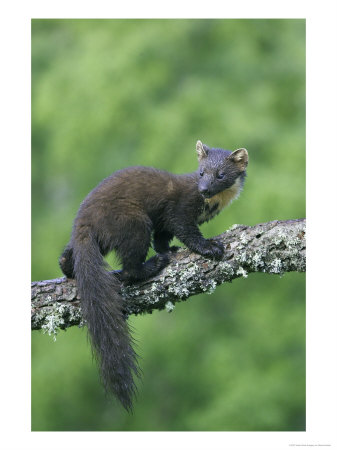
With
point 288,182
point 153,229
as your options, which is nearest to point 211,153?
point 153,229

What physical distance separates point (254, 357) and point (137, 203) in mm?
7372

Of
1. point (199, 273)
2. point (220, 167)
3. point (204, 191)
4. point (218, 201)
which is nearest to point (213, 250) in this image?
point (199, 273)

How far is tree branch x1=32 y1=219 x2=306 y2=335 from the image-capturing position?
17.3ft

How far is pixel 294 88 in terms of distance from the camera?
13086 mm

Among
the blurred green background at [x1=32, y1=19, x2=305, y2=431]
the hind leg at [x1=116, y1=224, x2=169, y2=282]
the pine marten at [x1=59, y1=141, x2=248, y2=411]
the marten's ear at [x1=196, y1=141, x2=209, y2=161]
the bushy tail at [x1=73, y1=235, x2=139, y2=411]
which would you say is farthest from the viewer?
the blurred green background at [x1=32, y1=19, x2=305, y2=431]

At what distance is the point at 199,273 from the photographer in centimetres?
541

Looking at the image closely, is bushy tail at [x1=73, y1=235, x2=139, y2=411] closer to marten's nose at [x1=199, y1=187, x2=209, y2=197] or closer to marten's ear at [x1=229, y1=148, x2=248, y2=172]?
marten's nose at [x1=199, y1=187, x2=209, y2=197]

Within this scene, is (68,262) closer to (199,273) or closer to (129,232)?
(129,232)

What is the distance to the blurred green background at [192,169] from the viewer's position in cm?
1152

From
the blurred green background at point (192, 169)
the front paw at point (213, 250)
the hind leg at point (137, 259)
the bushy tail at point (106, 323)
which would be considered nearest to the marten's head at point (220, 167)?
the front paw at point (213, 250)

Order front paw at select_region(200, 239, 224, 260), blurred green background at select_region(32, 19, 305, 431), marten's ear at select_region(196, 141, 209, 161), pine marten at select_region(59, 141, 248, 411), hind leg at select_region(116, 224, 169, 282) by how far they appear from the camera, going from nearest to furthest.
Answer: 1. pine marten at select_region(59, 141, 248, 411)
2. front paw at select_region(200, 239, 224, 260)
3. hind leg at select_region(116, 224, 169, 282)
4. marten's ear at select_region(196, 141, 209, 161)
5. blurred green background at select_region(32, 19, 305, 431)

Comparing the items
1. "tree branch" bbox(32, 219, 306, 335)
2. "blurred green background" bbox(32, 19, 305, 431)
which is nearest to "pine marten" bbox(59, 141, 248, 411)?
"tree branch" bbox(32, 219, 306, 335)

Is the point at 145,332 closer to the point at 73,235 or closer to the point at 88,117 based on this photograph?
the point at 88,117

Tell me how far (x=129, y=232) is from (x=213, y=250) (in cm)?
78
